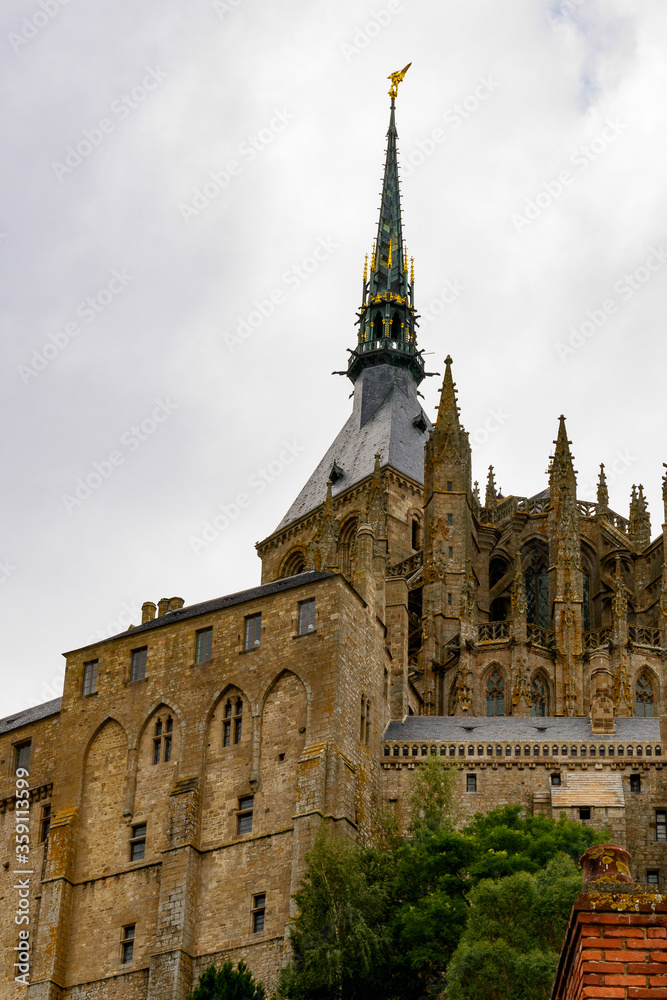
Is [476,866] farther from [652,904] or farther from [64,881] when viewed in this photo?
[652,904]

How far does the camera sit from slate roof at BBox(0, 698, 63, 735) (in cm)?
6162

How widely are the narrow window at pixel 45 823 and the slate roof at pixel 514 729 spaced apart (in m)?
A: 12.0

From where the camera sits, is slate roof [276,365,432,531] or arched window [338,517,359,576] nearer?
arched window [338,517,359,576]

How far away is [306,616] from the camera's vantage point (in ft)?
182

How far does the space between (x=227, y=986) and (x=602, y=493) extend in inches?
1836

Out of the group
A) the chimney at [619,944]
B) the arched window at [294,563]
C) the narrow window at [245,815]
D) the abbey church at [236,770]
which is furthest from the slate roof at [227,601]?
the chimney at [619,944]

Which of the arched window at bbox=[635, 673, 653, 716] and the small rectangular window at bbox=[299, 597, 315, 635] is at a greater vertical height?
the arched window at bbox=[635, 673, 653, 716]

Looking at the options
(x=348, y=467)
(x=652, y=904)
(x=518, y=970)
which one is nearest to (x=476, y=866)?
(x=518, y=970)

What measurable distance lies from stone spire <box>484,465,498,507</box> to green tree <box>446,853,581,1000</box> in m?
45.4

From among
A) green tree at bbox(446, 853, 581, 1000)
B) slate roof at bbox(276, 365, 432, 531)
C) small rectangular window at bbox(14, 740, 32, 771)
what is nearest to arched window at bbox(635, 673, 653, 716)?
small rectangular window at bbox(14, 740, 32, 771)

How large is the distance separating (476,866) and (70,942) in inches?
580

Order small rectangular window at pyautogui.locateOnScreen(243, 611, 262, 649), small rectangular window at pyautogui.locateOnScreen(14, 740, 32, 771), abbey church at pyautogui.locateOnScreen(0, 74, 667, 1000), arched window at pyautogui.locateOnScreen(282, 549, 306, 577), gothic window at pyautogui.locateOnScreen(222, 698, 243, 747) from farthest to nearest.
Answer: arched window at pyautogui.locateOnScreen(282, 549, 306, 577) → small rectangular window at pyautogui.locateOnScreen(14, 740, 32, 771) → small rectangular window at pyautogui.locateOnScreen(243, 611, 262, 649) → gothic window at pyautogui.locateOnScreen(222, 698, 243, 747) → abbey church at pyautogui.locateOnScreen(0, 74, 667, 1000)

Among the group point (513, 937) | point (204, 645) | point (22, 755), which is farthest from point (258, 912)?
point (22, 755)

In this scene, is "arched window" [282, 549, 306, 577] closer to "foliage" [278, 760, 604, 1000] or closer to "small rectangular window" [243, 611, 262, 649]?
"small rectangular window" [243, 611, 262, 649]
